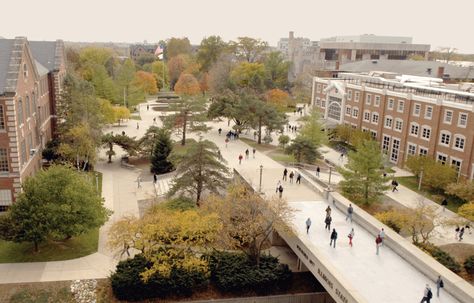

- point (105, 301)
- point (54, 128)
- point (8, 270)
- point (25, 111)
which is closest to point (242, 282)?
point (105, 301)

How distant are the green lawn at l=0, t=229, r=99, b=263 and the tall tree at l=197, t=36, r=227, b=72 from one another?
10511 cm

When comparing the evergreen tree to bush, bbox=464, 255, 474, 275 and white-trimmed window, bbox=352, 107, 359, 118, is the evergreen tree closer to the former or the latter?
bush, bbox=464, 255, 474, 275

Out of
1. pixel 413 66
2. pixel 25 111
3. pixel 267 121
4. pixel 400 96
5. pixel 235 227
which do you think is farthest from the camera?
pixel 413 66

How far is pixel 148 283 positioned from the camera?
2573cm

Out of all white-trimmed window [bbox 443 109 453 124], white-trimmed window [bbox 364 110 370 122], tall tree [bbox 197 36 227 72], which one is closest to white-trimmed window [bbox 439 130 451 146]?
white-trimmed window [bbox 443 109 453 124]

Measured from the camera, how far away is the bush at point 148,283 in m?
25.5

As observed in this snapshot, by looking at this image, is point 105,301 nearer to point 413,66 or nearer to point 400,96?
point 400,96

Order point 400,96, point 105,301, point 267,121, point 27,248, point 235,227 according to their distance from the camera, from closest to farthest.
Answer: point 105,301, point 235,227, point 27,248, point 400,96, point 267,121

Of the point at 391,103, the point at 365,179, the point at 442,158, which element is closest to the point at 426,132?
the point at 442,158

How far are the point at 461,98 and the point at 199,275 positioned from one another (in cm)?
3965

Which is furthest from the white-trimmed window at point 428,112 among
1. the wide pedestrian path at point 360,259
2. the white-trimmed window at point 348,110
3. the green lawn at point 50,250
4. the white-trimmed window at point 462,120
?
the green lawn at point 50,250

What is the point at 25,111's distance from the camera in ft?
128

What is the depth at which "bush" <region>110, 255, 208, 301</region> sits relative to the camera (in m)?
25.5

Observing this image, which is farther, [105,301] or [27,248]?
[27,248]
